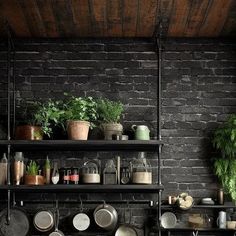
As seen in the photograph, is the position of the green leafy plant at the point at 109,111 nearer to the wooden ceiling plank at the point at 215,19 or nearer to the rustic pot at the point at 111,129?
the rustic pot at the point at 111,129

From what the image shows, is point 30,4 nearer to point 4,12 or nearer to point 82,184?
point 4,12

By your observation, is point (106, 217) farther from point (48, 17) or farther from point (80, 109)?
point (48, 17)

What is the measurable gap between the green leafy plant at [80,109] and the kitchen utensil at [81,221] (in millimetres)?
845

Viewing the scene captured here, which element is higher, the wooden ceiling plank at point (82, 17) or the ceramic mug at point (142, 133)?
the wooden ceiling plank at point (82, 17)

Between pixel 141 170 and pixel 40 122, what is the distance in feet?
3.39

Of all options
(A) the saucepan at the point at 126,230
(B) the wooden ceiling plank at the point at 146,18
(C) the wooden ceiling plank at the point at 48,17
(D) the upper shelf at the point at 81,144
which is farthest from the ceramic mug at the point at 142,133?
(C) the wooden ceiling plank at the point at 48,17

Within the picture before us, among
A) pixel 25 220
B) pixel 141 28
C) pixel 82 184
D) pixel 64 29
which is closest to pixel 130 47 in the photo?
pixel 141 28

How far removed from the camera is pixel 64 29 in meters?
5.75

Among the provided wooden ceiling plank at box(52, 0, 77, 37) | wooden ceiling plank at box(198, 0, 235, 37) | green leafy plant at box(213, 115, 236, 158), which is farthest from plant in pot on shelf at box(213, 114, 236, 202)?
wooden ceiling plank at box(52, 0, 77, 37)

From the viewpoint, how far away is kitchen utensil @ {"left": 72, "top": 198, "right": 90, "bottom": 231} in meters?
5.58

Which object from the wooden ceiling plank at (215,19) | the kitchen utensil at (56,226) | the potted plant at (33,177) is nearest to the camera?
the wooden ceiling plank at (215,19)

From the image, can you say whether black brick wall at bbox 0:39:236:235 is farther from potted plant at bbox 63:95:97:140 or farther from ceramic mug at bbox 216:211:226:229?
ceramic mug at bbox 216:211:226:229

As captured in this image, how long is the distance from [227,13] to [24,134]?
2.12 meters

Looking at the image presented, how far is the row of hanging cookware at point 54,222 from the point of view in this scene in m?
5.52
